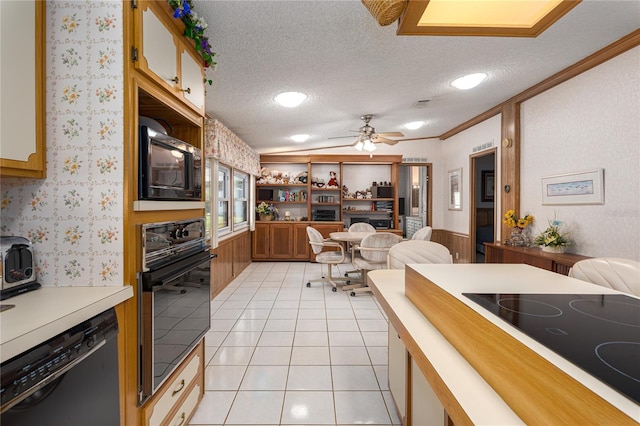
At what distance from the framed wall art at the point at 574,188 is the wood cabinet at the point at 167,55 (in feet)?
11.6

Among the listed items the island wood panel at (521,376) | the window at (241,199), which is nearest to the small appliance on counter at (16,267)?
the island wood panel at (521,376)

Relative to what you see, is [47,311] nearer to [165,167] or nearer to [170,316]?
[170,316]

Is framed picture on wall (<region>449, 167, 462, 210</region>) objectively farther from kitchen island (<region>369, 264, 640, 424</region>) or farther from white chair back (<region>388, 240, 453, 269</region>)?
kitchen island (<region>369, 264, 640, 424</region>)

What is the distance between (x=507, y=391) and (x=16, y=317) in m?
1.40

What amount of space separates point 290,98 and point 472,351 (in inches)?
119

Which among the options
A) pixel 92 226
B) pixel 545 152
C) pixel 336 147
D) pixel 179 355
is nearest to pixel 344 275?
pixel 336 147

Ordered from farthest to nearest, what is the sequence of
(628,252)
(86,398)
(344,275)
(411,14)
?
(344,275) < (628,252) < (411,14) < (86,398)

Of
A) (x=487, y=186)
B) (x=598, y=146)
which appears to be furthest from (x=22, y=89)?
(x=487, y=186)

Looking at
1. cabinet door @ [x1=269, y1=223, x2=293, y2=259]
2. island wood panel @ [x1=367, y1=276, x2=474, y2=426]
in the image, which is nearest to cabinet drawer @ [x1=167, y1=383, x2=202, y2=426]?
island wood panel @ [x1=367, y1=276, x2=474, y2=426]

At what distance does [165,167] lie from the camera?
1.49 meters

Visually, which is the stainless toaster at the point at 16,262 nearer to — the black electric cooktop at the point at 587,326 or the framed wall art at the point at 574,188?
the black electric cooktop at the point at 587,326

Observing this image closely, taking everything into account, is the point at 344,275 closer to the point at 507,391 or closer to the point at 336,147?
the point at 336,147

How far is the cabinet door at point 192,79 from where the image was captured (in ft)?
5.52

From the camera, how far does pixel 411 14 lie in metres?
1.75
